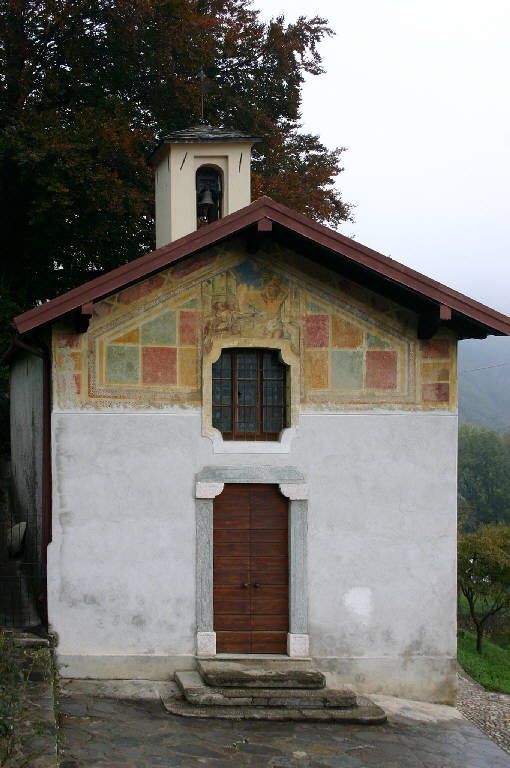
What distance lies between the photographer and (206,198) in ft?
43.8

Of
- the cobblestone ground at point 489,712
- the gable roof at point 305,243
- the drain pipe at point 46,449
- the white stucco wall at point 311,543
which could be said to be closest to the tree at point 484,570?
the cobblestone ground at point 489,712

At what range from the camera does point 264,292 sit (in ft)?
39.3

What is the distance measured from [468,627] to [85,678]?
32178 mm

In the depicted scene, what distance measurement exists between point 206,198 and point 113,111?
10.9 m

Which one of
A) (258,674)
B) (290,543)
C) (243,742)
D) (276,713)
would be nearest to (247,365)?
(290,543)

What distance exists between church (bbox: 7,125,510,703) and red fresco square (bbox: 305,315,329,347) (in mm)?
26

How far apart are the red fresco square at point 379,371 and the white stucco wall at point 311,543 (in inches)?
15.9

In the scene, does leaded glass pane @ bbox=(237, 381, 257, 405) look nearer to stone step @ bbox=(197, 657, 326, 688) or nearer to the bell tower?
the bell tower

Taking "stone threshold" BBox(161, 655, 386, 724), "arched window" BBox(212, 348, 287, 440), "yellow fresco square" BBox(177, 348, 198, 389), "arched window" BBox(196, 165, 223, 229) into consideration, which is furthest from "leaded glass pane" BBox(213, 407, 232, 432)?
"arched window" BBox(196, 165, 223, 229)

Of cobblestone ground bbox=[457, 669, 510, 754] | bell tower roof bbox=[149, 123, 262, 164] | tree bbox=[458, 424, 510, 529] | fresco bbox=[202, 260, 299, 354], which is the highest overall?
bell tower roof bbox=[149, 123, 262, 164]

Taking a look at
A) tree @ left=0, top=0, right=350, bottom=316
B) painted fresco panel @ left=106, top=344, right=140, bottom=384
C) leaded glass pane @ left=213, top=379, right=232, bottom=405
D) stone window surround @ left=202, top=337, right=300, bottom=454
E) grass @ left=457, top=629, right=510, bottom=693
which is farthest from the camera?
grass @ left=457, top=629, right=510, bottom=693

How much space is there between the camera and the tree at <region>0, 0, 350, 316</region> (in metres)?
21.4

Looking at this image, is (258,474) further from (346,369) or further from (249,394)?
(346,369)

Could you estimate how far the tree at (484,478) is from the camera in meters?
85.3
